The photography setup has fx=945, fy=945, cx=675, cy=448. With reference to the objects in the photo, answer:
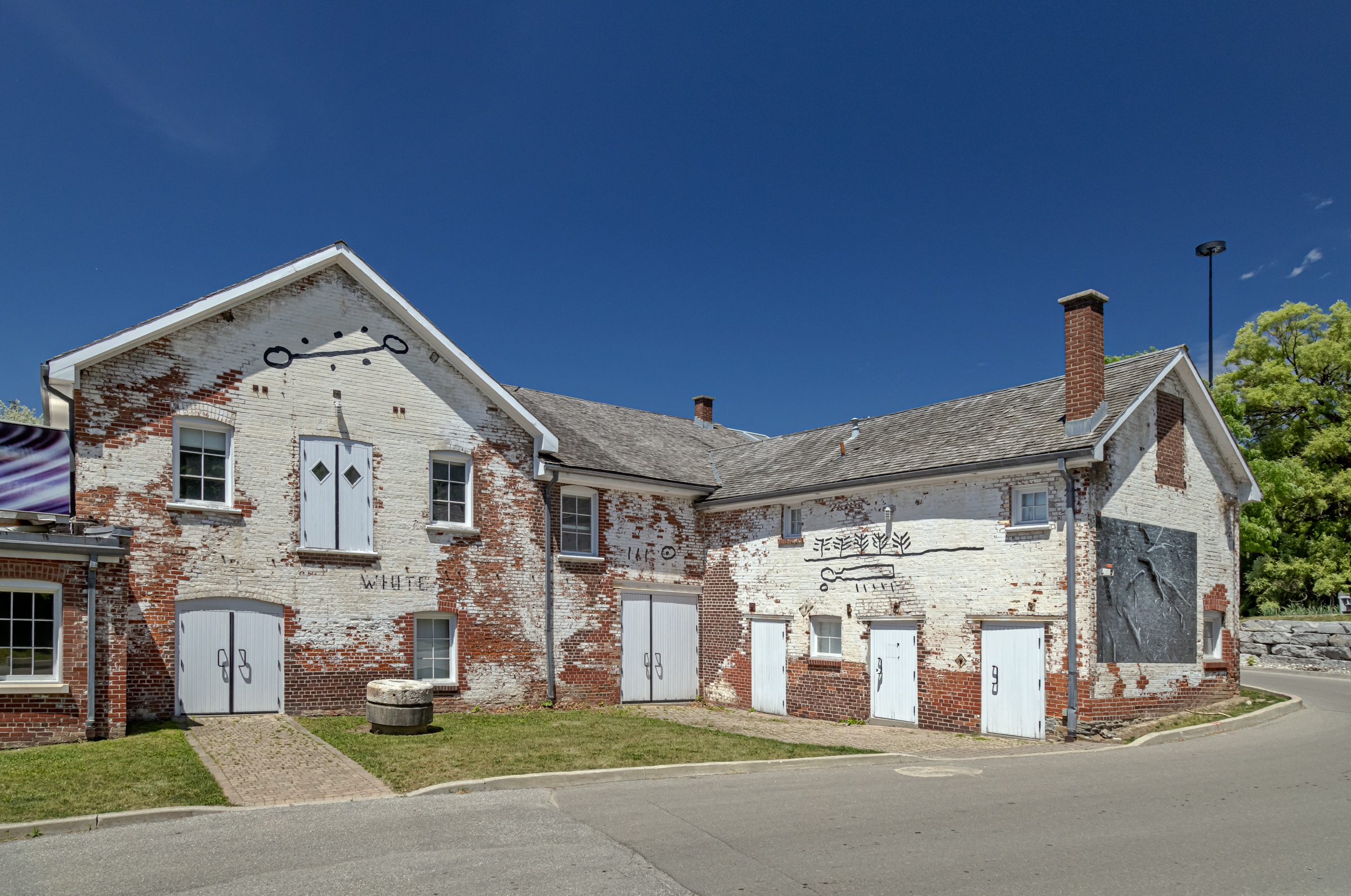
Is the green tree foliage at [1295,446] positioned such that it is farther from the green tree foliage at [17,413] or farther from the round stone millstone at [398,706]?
the green tree foliage at [17,413]

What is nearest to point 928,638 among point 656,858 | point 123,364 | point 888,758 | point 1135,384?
point 888,758

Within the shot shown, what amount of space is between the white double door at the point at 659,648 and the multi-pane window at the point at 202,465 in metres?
8.26

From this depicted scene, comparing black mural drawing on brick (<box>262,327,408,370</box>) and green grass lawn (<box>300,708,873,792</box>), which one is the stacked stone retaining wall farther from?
black mural drawing on brick (<box>262,327,408,370</box>)

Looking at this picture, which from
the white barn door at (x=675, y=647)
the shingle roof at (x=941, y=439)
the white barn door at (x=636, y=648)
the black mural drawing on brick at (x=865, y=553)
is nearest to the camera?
the shingle roof at (x=941, y=439)

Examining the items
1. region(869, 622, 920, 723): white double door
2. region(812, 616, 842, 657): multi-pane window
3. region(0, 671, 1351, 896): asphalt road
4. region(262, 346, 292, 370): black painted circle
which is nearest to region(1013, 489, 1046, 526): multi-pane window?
region(869, 622, 920, 723): white double door

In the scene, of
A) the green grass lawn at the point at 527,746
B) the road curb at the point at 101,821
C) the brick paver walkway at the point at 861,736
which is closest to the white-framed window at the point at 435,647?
the green grass lawn at the point at 527,746

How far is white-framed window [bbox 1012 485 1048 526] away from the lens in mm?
15891

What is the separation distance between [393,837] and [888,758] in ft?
24.8

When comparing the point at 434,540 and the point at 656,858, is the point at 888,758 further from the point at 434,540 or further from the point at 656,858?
the point at 434,540

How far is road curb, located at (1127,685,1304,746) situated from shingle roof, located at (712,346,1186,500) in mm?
4775

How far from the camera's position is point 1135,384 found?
54.4 ft

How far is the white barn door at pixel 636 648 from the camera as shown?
65.8 feet

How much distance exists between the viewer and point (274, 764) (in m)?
11.6

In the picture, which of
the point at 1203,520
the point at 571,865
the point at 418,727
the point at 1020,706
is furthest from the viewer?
the point at 1203,520
